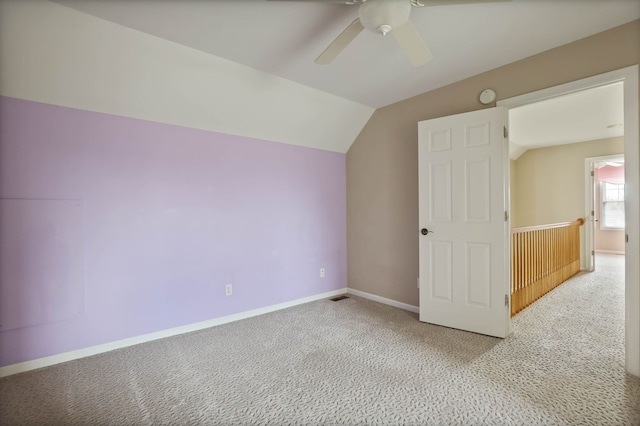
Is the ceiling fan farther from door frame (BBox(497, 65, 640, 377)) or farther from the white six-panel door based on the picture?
door frame (BBox(497, 65, 640, 377))

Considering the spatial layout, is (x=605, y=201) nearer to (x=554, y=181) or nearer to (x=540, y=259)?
(x=554, y=181)

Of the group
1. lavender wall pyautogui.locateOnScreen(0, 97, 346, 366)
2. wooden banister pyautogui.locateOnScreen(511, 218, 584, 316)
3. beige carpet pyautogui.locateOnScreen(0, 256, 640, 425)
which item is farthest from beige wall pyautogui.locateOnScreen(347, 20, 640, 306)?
wooden banister pyautogui.locateOnScreen(511, 218, 584, 316)

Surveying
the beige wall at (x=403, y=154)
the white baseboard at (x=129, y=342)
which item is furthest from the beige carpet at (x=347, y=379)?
the beige wall at (x=403, y=154)

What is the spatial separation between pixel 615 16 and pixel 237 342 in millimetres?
3817

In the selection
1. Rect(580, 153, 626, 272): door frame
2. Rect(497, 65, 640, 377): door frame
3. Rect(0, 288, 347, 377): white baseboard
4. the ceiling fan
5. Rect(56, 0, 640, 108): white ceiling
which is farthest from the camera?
Rect(580, 153, 626, 272): door frame

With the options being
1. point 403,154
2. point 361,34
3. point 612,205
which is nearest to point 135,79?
point 361,34

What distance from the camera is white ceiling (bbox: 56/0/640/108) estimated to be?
1.87 meters

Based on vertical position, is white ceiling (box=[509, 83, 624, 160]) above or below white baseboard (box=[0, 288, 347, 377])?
above

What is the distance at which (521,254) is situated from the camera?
3.35 metres

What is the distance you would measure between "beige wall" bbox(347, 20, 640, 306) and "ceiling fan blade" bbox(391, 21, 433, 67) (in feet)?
3.95

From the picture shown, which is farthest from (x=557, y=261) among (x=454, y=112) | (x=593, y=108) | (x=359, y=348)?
(x=359, y=348)

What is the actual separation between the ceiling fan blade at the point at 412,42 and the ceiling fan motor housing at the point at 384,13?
7 centimetres

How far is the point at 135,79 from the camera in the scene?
7.77 feet

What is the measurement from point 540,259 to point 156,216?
15.4 ft
